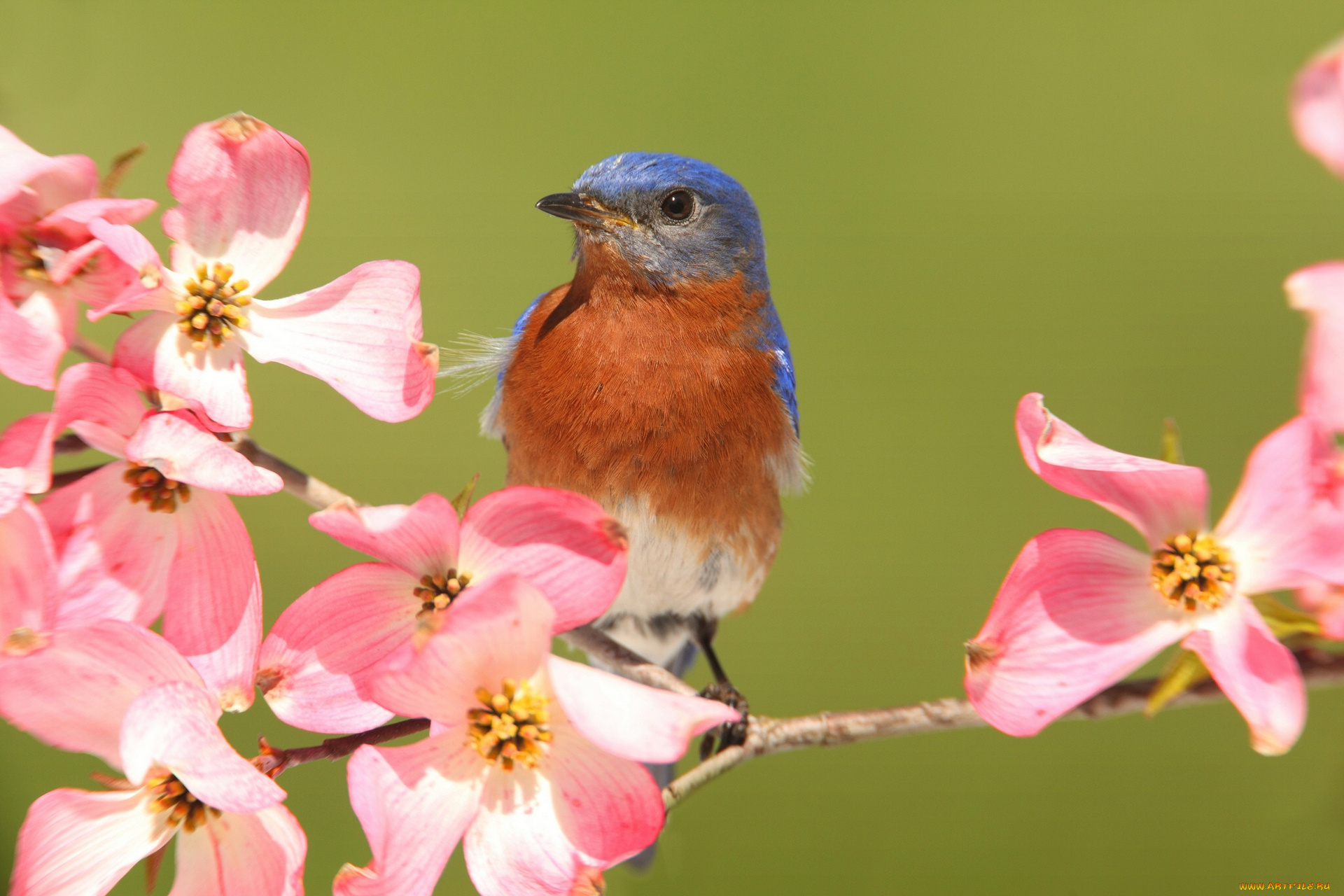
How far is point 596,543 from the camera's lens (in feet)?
1.45

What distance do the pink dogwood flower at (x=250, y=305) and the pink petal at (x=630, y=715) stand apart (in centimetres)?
18

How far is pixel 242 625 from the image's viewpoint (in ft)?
1.63

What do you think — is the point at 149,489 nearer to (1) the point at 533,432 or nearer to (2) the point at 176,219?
(2) the point at 176,219

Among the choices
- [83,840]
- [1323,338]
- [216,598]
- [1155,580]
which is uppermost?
[1323,338]

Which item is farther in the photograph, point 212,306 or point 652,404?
point 652,404

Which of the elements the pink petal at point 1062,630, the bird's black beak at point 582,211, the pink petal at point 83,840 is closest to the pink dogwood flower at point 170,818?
the pink petal at point 83,840

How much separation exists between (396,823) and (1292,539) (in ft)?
1.36

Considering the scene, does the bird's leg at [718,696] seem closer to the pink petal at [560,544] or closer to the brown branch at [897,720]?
the brown branch at [897,720]

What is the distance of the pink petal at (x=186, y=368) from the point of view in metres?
0.49

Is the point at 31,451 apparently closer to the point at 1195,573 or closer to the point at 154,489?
the point at 154,489

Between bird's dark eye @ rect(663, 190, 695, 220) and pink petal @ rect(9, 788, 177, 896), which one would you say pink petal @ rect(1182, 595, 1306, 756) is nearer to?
pink petal @ rect(9, 788, 177, 896)

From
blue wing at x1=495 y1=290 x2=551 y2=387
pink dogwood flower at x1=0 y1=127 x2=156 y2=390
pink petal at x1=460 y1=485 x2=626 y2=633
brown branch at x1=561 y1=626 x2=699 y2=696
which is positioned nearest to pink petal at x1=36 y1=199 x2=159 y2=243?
pink dogwood flower at x1=0 y1=127 x2=156 y2=390

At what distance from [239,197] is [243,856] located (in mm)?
337

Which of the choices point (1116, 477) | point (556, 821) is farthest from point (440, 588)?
point (1116, 477)
